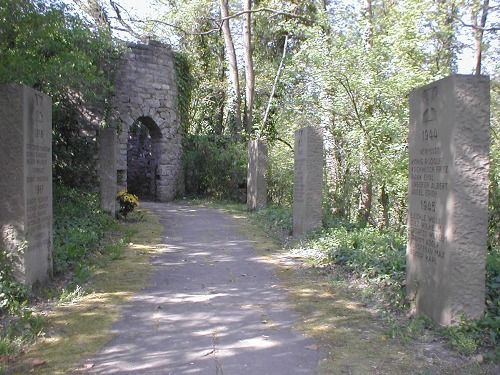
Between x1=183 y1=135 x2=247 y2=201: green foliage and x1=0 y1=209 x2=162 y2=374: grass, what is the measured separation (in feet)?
32.3

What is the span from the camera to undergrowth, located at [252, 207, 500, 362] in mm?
3568

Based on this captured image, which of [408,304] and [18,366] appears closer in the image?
[18,366]

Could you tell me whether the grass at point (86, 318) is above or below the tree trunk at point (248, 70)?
below

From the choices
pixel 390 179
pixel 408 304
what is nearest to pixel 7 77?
pixel 408 304

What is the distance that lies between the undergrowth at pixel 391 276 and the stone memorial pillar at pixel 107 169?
473cm

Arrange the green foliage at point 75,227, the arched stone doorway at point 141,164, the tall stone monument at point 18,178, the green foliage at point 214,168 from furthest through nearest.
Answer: the arched stone doorway at point 141,164 → the green foliage at point 214,168 → the green foliage at point 75,227 → the tall stone monument at point 18,178

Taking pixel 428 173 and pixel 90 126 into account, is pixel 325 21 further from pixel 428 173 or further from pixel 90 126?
pixel 428 173

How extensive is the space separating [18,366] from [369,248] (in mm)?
4423

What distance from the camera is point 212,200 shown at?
16672 mm

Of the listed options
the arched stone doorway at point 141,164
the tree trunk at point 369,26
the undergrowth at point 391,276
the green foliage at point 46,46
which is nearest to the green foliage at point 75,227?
the green foliage at point 46,46

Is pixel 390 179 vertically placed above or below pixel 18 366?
above

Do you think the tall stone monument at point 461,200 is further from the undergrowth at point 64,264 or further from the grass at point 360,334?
the undergrowth at point 64,264

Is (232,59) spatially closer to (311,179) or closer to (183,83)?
(183,83)

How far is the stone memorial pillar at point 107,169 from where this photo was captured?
10359 millimetres
